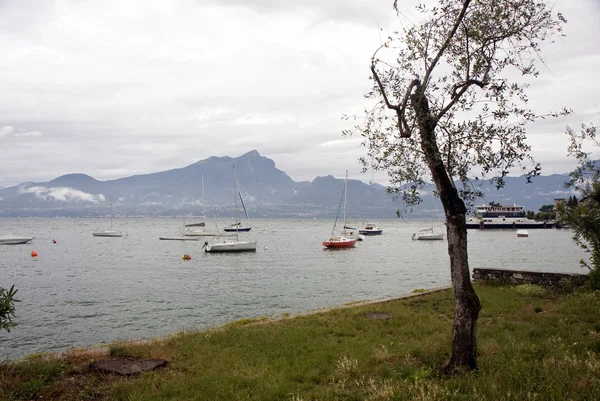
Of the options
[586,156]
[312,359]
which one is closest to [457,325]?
[312,359]

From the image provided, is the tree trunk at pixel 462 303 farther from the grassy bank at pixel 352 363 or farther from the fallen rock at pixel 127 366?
the fallen rock at pixel 127 366

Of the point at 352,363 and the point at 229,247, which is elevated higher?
the point at 352,363

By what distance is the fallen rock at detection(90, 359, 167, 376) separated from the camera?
9273 mm

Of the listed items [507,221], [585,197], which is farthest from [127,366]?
[507,221]

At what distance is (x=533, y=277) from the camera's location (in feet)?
68.6

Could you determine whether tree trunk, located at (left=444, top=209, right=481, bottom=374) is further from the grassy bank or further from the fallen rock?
the fallen rock

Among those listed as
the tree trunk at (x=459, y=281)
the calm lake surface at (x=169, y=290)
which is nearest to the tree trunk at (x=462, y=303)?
the tree trunk at (x=459, y=281)

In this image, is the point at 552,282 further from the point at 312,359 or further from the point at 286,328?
the point at 312,359

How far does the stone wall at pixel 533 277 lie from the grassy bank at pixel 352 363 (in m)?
3.98

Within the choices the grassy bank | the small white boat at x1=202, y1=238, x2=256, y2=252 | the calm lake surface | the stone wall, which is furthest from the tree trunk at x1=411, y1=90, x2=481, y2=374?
the small white boat at x1=202, y1=238, x2=256, y2=252

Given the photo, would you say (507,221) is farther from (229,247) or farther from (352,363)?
(352,363)

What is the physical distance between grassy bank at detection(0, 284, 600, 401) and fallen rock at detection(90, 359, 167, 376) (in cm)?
26

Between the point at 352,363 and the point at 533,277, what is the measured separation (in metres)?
15.7

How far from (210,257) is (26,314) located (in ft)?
133
